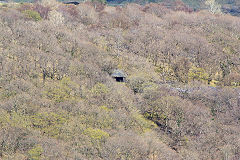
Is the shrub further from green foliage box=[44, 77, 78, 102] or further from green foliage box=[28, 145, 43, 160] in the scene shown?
green foliage box=[44, 77, 78, 102]

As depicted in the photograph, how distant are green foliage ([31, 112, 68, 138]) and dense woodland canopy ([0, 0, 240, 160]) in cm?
14

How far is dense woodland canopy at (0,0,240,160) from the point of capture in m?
47.3

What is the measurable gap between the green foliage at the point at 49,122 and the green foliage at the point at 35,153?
5588 millimetres

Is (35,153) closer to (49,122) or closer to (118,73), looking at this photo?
(49,122)

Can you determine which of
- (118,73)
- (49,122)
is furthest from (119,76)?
(49,122)

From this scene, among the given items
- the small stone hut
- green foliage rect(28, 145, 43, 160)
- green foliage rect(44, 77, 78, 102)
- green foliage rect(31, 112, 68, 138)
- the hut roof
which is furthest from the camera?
the hut roof

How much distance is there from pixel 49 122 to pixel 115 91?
1585 centimetres

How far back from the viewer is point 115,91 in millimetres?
62594

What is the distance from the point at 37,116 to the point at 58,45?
111 feet

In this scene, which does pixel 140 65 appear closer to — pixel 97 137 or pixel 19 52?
pixel 19 52

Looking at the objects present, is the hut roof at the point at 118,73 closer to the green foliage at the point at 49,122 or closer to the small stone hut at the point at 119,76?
the small stone hut at the point at 119,76

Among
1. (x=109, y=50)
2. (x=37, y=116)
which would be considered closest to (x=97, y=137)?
(x=37, y=116)

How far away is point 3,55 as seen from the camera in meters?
70.1

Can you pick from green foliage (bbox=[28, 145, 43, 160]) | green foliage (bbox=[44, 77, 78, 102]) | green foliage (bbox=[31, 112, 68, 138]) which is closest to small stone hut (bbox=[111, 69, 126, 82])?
green foliage (bbox=[44, 77, 78, 102])
